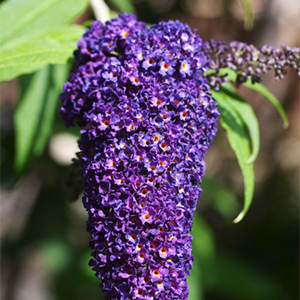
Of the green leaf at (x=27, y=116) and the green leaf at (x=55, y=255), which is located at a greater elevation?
the green leaf at (x=27, y=116)

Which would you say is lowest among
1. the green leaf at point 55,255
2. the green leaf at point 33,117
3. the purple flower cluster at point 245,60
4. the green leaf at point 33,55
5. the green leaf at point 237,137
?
the green leaf at point 55,255

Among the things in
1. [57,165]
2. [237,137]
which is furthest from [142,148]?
[57,165]

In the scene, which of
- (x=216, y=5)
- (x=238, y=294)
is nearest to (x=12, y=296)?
(x=238, y=294)

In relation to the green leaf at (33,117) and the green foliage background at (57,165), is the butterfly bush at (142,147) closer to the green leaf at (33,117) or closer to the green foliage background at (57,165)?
the green foliage background at (57,165)

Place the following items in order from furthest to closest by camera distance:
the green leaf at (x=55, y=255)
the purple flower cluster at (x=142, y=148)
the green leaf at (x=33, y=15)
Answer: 1. the green leaf at (x=55, y=255)
2. the green leaf at (x=33, y=15)
3. the purple flower cluster at (x=142, y=148)

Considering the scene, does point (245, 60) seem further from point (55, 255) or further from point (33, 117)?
point (55, 255)

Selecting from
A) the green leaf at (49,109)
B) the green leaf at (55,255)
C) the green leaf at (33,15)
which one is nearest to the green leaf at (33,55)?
the green leaf at (33,15)

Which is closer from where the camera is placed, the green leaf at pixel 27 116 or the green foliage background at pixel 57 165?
the green foliage background at pixel 57 165

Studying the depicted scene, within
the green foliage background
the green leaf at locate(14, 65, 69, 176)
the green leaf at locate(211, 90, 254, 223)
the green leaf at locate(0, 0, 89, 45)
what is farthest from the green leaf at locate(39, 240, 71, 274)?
the green leaf at locate(211, 90, 254, 223)

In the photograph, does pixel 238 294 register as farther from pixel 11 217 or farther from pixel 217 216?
pixel 11 217
